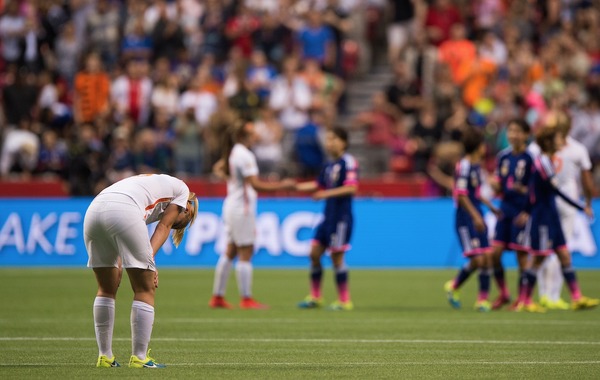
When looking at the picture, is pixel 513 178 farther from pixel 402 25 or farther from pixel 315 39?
pixel 402 25

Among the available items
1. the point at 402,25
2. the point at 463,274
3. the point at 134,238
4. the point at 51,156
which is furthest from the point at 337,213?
the point at 402,25

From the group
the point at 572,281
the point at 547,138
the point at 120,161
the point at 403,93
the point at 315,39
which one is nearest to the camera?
the point at 547,138

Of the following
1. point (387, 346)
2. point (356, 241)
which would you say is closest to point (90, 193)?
point (356, 241)

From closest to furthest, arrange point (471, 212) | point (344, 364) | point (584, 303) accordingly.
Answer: point (344, 364)
point (584, 303)
point (471, 212)

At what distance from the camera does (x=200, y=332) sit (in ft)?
46.3

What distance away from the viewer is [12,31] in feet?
102

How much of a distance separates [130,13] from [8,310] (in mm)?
16660

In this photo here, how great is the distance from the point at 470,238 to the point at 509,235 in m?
0.54

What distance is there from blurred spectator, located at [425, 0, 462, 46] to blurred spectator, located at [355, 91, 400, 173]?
2620 mm

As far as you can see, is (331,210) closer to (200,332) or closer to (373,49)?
(200,332)

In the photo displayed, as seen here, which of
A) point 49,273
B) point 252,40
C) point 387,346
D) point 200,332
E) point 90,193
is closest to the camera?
point 387,346

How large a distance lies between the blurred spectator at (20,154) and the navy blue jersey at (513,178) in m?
13.9

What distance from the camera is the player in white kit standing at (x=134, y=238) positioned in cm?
1030

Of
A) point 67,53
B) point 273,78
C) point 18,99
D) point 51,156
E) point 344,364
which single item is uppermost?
point 67,53
